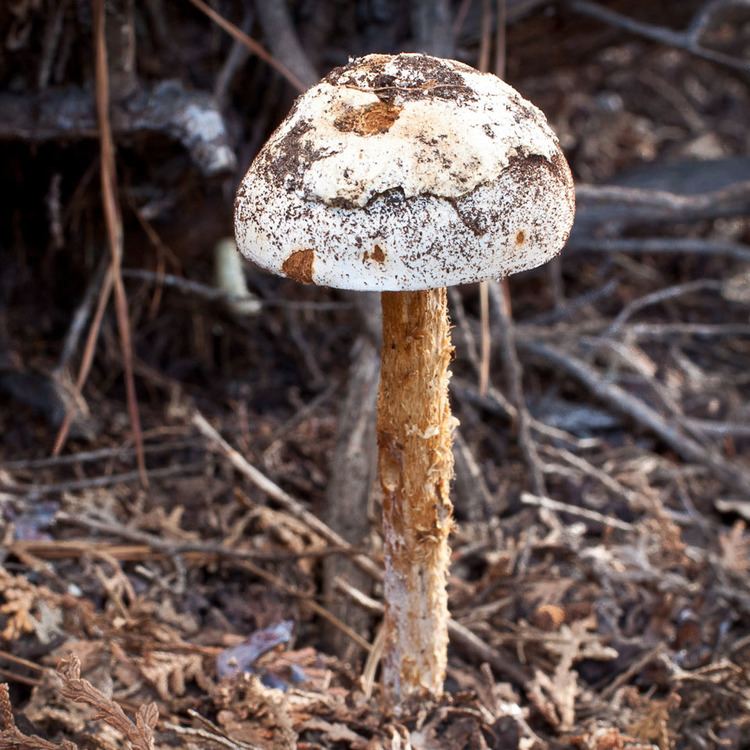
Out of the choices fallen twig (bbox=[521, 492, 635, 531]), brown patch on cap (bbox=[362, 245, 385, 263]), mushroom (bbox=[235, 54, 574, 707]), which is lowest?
fallen twig (bbox=[521, 492, 635, 531])

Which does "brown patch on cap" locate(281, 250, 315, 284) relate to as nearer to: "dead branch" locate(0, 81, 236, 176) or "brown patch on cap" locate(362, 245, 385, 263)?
"brown patch on cap" locate(362, 245, 385, 263)

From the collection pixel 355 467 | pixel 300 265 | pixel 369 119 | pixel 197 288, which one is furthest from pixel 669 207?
pixel 300 265

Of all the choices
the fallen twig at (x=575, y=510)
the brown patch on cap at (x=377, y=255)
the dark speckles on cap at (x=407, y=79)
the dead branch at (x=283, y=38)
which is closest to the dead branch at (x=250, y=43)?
the dead branch at (x=283, y=38)

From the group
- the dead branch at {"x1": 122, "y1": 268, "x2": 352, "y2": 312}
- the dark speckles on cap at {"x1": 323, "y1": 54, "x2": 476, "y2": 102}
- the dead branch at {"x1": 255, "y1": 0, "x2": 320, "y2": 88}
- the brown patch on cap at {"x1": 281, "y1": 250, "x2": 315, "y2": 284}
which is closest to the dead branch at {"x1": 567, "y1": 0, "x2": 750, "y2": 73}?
the dead branch at {"x1": 255, "y1": 0, "x2": 320, "y2": 88}

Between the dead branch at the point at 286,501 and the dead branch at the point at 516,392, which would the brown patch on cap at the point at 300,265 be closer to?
the dead branch at the point at 286,501

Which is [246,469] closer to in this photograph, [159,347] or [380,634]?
[380,634]

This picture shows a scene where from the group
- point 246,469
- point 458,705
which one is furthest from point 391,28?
point 458,705

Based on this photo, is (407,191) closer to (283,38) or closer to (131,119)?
(131,119)
